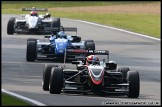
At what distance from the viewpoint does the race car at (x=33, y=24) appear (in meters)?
41.9

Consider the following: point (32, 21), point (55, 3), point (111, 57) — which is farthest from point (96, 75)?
point (55, 3)

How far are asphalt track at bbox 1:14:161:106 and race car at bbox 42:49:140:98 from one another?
261 millimetres

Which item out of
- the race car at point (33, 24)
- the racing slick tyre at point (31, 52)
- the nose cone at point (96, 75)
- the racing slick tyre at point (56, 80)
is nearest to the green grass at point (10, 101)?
the racing slick tyre at point (56, 80)

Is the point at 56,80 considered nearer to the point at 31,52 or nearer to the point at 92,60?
the point at 92,60

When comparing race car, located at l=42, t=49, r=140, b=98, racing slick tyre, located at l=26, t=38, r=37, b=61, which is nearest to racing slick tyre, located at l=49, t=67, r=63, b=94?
race car, located at l=42, t=49, r=140, b=98

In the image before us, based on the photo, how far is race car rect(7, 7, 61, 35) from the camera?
137ft

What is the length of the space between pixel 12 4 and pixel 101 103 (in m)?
62.8

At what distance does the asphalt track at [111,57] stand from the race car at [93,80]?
26 cm

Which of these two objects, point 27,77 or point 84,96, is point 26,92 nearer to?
point 84,96

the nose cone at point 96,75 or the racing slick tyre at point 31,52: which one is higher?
the racing slick tyre at point 31,52

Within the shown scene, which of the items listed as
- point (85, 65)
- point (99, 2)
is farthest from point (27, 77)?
point (99, 2)

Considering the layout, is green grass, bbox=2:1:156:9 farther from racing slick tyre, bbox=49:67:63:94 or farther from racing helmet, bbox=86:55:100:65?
racing slick tyre, bbox=49:67:63:94

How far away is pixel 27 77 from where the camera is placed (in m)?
25.9

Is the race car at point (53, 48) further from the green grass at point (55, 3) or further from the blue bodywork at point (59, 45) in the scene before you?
the green grass at point (55, 3)
